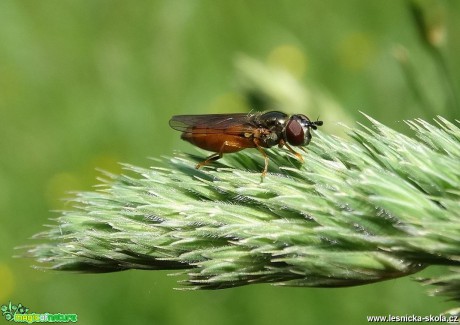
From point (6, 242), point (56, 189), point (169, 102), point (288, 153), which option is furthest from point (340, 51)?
point (288, 153)

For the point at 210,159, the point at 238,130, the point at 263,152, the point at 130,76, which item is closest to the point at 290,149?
the point at 263,152

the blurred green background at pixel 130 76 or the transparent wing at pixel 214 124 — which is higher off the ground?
the blurred green background at pixel 130 76

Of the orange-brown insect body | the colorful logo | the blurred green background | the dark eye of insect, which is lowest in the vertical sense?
the colorful logo

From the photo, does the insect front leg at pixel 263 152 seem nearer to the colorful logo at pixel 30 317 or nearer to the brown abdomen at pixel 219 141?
the brown abdomen at pixel 219 141

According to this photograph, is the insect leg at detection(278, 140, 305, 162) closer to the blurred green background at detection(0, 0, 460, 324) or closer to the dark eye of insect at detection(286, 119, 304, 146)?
the dark eye of insect at detection(286, 119, 304, 146)

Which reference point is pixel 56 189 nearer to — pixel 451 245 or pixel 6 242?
pixel 6 242

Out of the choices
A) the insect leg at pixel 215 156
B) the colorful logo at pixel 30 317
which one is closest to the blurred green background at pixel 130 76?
the colorful logo at pixel 30 317

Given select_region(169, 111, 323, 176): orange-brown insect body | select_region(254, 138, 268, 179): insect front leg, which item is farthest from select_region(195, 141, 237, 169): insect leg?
select_region(254, 138, 268, 179): insect front leg
